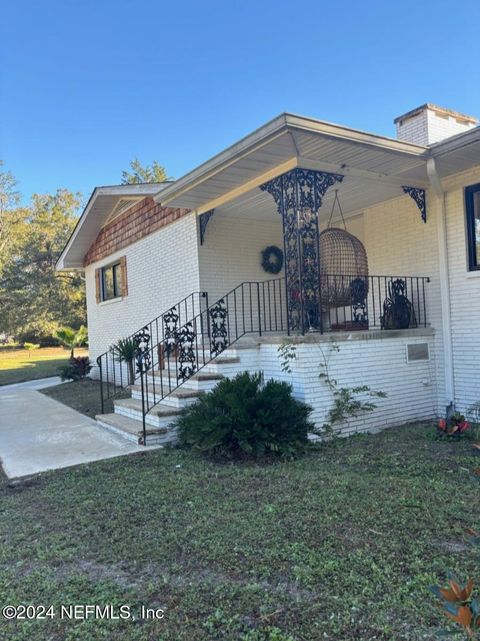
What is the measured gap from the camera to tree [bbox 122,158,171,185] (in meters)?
32.8

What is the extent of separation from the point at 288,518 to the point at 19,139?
19.3m

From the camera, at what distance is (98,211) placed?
11.7 m

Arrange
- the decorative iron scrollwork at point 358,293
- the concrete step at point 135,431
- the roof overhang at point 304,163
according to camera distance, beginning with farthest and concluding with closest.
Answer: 1. the decorative iron scrollwork at point 358,293
2. the concrete step at point 135,431
3. the roof overhang at point 304,163

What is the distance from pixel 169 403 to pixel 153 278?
422 cm

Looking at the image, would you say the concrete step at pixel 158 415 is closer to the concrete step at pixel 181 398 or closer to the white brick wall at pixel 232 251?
the concrete step at pixel 181 398

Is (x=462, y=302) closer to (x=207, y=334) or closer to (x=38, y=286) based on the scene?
(x=207, y=334)

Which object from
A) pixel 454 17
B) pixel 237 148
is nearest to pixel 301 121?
pixel 237 148

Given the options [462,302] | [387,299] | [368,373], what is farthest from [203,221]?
[462,302]

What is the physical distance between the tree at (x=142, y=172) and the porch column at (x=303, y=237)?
94.0 ft

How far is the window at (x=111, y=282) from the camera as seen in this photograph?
12.0 meters

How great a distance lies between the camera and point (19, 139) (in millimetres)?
17922

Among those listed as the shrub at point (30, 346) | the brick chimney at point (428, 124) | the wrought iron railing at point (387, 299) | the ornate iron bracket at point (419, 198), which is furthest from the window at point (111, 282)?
the shrub at point (30, 346)

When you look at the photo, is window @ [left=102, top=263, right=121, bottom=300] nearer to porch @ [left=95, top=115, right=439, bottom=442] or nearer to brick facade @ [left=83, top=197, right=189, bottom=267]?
brick facade @ [left=83, top=197, right=189, bottom=267]

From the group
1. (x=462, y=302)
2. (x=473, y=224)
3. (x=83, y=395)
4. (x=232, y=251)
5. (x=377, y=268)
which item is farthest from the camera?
(x=83, y=395)
